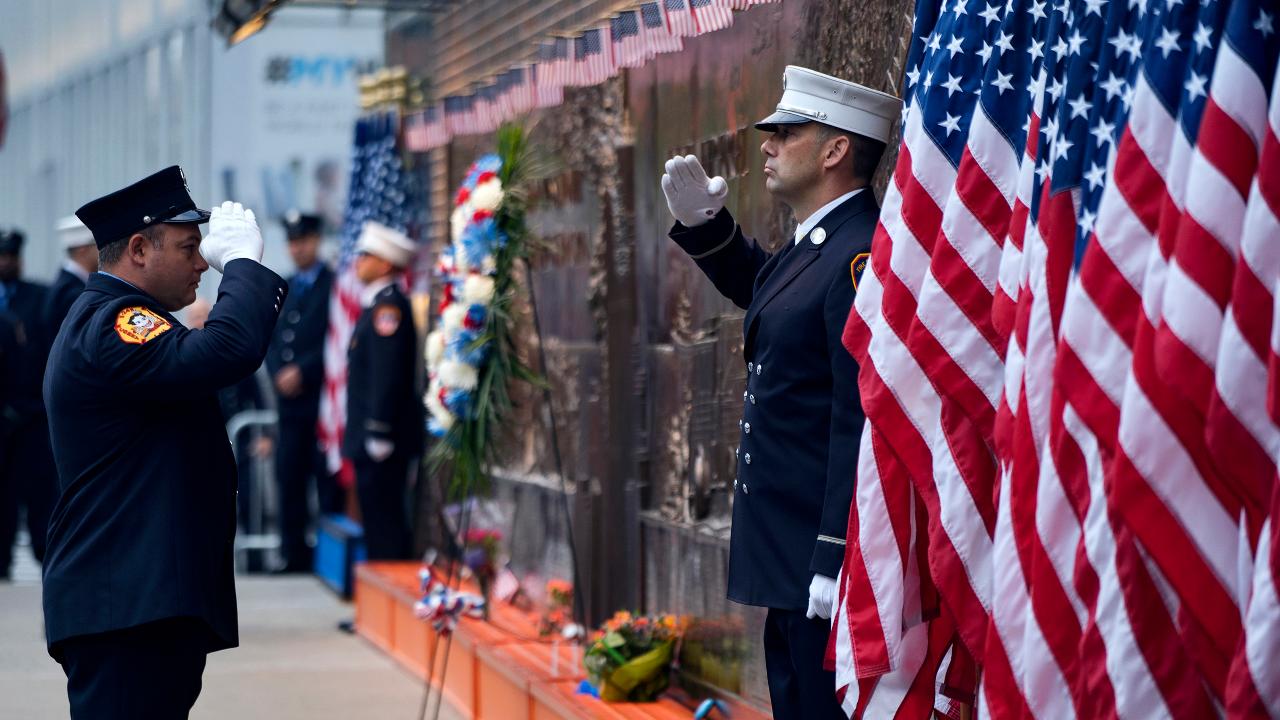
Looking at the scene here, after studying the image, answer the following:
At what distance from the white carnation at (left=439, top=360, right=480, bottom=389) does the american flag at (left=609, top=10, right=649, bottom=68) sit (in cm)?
147

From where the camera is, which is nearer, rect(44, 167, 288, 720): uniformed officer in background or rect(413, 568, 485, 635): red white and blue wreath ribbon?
rect(44, 167, 288, 720): uniformed officer in background

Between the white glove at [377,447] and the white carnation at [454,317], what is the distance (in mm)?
2337

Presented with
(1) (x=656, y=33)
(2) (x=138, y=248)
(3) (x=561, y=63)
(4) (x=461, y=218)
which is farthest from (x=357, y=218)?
(2) (x=138, y=248)

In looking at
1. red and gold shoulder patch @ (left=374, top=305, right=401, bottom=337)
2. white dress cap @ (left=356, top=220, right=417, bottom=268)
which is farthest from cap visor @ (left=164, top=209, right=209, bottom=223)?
white dress cap @ (left=356, top=220, right=417, bottom=268)

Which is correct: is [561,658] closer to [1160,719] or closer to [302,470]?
[1160,719]

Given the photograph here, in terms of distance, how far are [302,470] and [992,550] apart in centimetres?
871

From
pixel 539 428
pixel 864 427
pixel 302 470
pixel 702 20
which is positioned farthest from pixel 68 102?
pixel 864 427

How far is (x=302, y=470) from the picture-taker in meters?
11.5

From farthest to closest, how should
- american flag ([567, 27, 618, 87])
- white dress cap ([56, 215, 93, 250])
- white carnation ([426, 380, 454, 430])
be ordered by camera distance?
white dress cap ([56, 215, 93, 250])
white carnation ([426, 380, 454, 430])
american flag ([567, 27, 618, 87])

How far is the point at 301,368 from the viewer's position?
11.1 m

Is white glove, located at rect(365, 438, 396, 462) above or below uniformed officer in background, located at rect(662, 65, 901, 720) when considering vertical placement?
below

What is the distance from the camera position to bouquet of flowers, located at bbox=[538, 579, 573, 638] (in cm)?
685

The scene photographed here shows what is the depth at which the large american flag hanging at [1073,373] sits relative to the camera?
261cm

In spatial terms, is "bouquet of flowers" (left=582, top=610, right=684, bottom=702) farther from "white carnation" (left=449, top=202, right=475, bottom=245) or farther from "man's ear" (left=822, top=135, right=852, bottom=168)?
"man's ear" (left=822, top=135, right=852, bottom=168)
